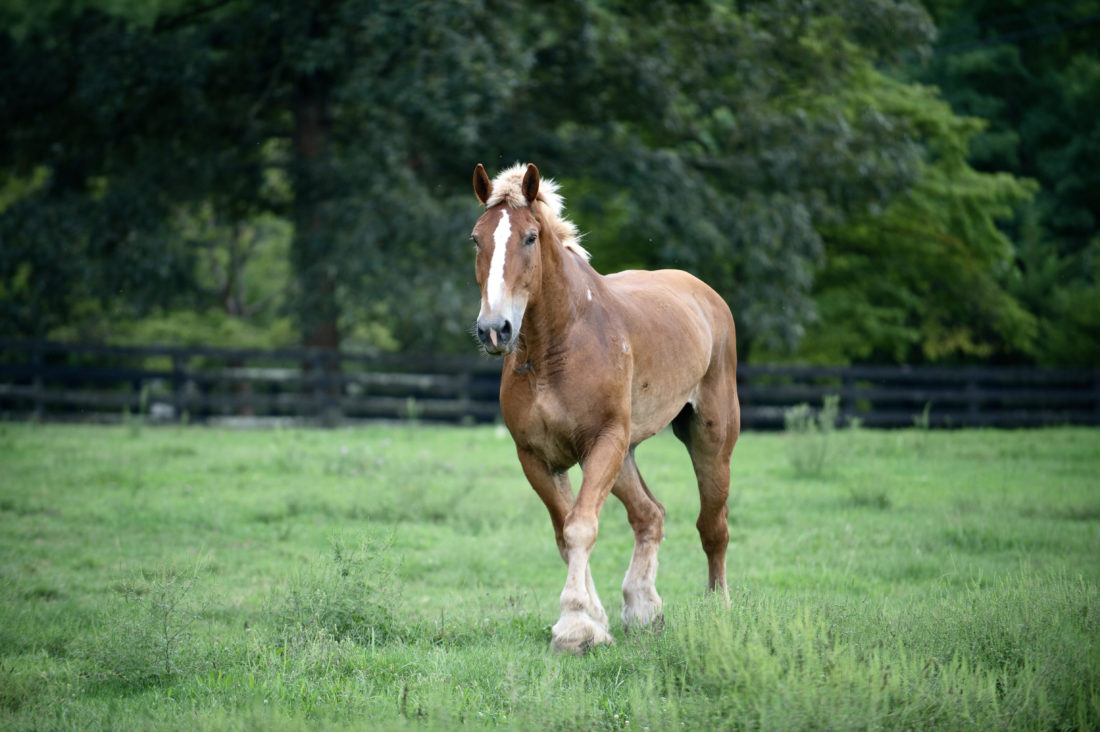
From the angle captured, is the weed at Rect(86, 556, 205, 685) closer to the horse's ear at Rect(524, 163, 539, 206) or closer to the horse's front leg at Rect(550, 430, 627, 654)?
the horse's front leg at Rect(550, 430, 627, 654)

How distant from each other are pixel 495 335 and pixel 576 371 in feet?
2.37

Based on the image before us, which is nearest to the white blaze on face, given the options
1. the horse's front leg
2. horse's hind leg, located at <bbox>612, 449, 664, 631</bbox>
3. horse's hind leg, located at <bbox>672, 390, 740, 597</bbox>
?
the horse's front leg

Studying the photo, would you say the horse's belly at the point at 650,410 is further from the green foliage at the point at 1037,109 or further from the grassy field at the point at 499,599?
the green foliage at the point at 1037,109

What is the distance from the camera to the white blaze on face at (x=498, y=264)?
183 inches

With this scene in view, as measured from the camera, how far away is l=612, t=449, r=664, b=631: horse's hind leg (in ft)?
17.8

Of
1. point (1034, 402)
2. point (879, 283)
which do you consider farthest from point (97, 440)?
point (1034, 402)

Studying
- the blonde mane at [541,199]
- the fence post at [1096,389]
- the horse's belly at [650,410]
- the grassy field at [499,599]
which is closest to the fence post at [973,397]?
the fence post at [1096,389]

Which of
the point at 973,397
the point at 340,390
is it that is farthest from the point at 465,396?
the point at 973,397

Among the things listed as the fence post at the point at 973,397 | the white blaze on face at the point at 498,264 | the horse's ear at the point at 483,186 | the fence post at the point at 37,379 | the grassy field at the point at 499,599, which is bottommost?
the fence post at the point at 37,379

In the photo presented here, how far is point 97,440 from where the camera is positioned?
14.4m

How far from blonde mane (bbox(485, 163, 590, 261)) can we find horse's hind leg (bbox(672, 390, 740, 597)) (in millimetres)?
1286

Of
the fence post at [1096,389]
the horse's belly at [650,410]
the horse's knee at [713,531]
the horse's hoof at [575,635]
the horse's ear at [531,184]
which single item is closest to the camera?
the horse's hoof at [575,635]

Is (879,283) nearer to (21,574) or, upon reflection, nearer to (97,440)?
(97,440)

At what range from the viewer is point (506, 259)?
15.8 ft
